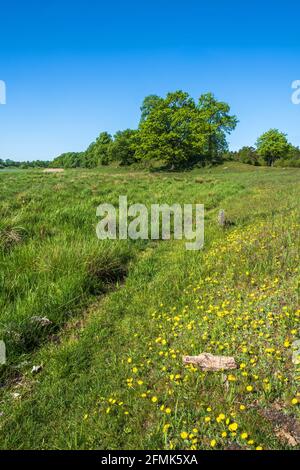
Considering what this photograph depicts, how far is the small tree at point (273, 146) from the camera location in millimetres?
72312

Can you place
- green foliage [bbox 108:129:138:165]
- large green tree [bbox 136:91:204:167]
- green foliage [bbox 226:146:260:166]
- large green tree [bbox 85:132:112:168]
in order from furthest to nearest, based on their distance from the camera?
large green tree [bbox 85:132:112:168] < green foliage [bbox 226:146:260:166] < green foliage [bbox 108:129:138:165] < large green tree [bbox 136:91:204:167]

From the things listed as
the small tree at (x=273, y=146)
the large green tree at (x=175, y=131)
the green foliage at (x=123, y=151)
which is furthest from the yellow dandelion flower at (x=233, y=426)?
the small tree at (x=273, y=146)

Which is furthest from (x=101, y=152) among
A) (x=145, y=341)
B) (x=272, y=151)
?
(x=145, y=341)

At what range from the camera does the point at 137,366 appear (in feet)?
13.4

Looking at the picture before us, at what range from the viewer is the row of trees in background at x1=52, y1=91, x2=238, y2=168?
184 ft

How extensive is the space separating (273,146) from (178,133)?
2876cm

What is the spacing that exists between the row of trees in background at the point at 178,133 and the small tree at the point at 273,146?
1099 centimetres

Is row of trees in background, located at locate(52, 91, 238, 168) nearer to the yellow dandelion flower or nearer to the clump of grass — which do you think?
the clump of grass

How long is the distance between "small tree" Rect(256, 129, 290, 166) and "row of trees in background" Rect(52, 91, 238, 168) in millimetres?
10991

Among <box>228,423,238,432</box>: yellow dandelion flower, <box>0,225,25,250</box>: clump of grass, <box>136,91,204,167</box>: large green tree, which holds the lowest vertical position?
<box>228,423,238,432</box>: yellow dandelion flower

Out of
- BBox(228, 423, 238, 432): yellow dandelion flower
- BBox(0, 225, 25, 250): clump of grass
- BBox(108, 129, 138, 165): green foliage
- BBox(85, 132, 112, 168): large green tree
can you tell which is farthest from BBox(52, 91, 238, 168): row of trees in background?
BBox(228, 423, 238, 432): yellow dandelion flower

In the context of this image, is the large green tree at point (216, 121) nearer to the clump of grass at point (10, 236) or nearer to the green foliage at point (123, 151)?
the green foliage at point (123, 151)
